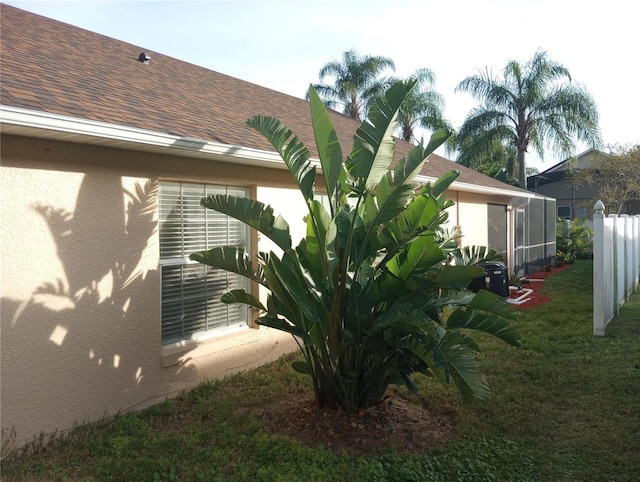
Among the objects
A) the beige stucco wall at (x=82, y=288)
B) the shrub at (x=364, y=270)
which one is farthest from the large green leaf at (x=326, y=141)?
the beige stucco wall at (x=82, y=288)

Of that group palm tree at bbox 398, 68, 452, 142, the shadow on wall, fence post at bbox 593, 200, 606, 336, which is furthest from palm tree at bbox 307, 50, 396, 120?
the shadow on wall

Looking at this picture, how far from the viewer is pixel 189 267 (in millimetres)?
6828

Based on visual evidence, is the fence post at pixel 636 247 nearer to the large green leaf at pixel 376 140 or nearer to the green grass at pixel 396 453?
the green grass at pixel 396 453

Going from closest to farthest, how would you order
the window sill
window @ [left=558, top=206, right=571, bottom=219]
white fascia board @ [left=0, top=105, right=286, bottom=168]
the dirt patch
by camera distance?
1. white fascia board @ [left=0, top=105, right=286, bottom=168]
2. the dirt patch
3. the window sill
4. window @ [left=558, top=206, right=571, bottom=219]

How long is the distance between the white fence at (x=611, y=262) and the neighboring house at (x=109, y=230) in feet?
17.2

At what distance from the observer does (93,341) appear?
557 centimetres

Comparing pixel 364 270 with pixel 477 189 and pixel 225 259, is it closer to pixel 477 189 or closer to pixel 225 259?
pixel 225 259

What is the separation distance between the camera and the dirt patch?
16.8 ft

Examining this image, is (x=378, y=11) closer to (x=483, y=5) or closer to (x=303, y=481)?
(x=483, y=5)

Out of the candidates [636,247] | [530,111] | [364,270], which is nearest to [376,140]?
[364,270]

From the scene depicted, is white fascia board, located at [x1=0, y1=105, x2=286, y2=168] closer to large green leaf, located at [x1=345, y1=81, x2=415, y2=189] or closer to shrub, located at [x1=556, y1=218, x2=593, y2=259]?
large green leaf, located at [x1=345, y1=81, x2=415, y2=189]

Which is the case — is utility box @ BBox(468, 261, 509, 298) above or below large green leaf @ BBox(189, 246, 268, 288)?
below

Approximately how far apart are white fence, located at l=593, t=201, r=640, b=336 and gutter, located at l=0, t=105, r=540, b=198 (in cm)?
596

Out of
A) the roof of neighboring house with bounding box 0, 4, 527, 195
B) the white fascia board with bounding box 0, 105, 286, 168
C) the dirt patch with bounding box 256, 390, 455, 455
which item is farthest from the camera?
the roof of neighboring house with bounding box 0, 4, 527, 195
